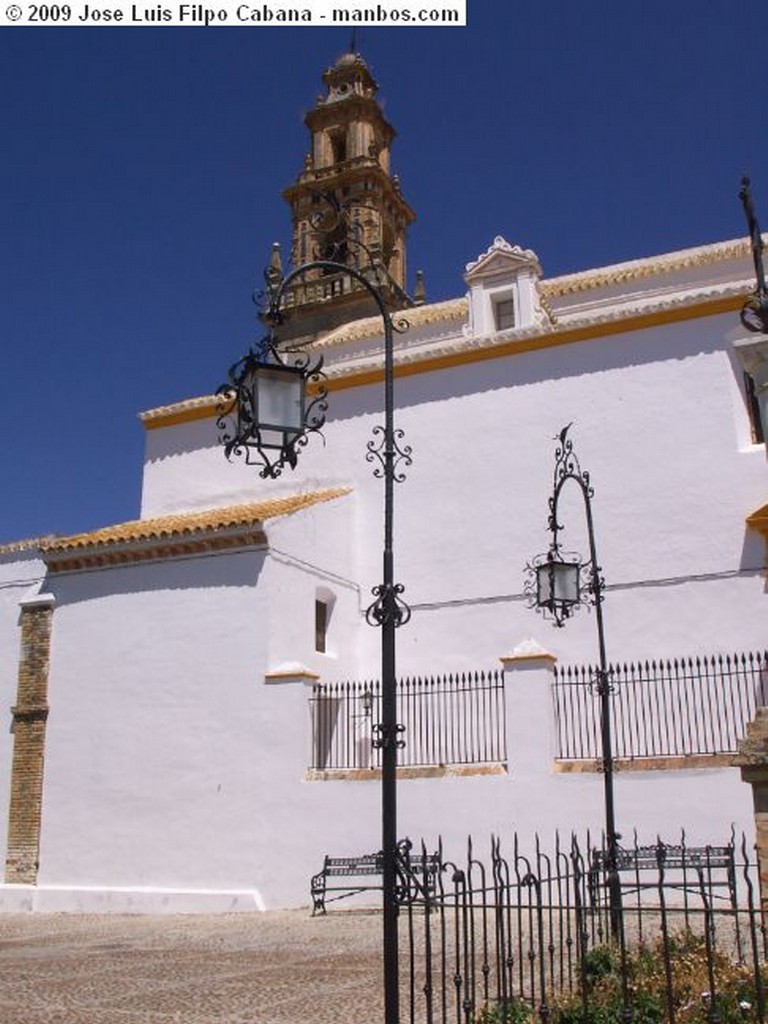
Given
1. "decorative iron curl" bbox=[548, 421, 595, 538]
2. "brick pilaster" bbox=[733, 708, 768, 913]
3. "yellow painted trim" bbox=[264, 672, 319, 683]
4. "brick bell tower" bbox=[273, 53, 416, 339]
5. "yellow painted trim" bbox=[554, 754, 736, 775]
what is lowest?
"brick pilaster" bbox=[733, 708, 768, 913]

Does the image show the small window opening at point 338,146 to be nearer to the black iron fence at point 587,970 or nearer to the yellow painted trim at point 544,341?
the yellow painted trim at point 544,341

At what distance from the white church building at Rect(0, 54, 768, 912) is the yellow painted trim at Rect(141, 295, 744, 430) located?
4cm

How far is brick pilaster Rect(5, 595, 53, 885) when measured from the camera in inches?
561

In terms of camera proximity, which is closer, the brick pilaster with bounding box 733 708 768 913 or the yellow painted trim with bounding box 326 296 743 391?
the brick pilaster with bounding box 733 708 768 913

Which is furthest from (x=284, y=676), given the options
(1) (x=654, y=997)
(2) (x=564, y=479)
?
(1) (x=654, y=997)

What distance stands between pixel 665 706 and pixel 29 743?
28.3 feet

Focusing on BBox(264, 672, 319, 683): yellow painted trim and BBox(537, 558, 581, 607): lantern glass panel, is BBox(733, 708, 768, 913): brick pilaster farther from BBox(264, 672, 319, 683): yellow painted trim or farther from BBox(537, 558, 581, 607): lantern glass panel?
BBox(264, 672, 319, 683): yellow painted trim

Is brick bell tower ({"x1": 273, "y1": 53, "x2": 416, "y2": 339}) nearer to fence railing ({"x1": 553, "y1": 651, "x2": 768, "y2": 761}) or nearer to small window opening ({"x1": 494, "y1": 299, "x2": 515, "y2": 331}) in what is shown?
small window opening ({"x1": 494, "y1": 299, "x2": 515, "y2": 331})

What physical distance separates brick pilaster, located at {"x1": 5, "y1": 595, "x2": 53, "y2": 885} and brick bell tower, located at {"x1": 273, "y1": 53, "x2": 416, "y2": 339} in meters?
17.4

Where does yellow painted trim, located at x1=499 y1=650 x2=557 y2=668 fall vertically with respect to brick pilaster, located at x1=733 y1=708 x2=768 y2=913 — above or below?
above


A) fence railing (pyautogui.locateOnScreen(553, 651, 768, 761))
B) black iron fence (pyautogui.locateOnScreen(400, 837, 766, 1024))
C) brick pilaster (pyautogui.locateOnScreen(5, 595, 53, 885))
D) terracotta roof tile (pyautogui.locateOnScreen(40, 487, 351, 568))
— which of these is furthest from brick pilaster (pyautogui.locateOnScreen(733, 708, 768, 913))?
brick pilaster (pyautogui.locateOnScreen(5, 595, 53, 885))

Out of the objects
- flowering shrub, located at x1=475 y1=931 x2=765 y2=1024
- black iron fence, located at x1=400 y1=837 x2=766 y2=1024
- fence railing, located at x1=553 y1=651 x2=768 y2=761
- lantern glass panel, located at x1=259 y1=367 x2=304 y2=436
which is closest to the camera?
black iron fence, located at x1=400 y1=837 x2=766 y2=1024

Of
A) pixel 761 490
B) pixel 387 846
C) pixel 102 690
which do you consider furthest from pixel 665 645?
pixel 387 846

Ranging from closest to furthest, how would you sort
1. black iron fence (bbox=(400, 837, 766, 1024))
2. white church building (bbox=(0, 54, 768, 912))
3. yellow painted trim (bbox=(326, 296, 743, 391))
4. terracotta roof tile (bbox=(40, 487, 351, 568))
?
black iron fence (bbox=(400, 837, 766, 1024)) < white church building (bbox=(0, 54, 768, 912)) < terracotta roof tile (bbox=(40, 487, 351, 568)) < yellow painted trim (bbox=(326, 296, 743, 391))
